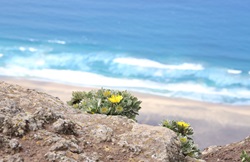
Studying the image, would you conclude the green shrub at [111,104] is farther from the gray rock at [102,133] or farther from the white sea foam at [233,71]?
the white sea foam at [233,71]

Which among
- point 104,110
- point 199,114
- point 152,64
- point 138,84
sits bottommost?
point 199,114

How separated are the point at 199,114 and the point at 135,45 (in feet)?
51.0

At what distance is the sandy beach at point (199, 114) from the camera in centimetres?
1628

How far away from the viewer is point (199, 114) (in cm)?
1880

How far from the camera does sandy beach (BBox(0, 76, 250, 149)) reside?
1628cm

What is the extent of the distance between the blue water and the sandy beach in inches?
52.9

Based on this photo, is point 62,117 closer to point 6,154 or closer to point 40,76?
point 6,154

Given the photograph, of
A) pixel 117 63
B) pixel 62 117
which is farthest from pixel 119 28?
pixel 62 117

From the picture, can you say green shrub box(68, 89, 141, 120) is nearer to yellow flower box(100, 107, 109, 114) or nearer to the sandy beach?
yellow flower box(100, 107, 109, 114)

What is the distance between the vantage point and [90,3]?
51656 mm

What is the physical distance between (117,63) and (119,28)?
11.4 metres

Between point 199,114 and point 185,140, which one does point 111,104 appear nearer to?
point 185,140

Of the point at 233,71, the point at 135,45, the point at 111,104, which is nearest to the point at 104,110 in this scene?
the point at 111,104

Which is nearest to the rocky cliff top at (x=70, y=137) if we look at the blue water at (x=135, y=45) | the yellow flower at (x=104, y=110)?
the yellow flower at (x=104, y=110)
